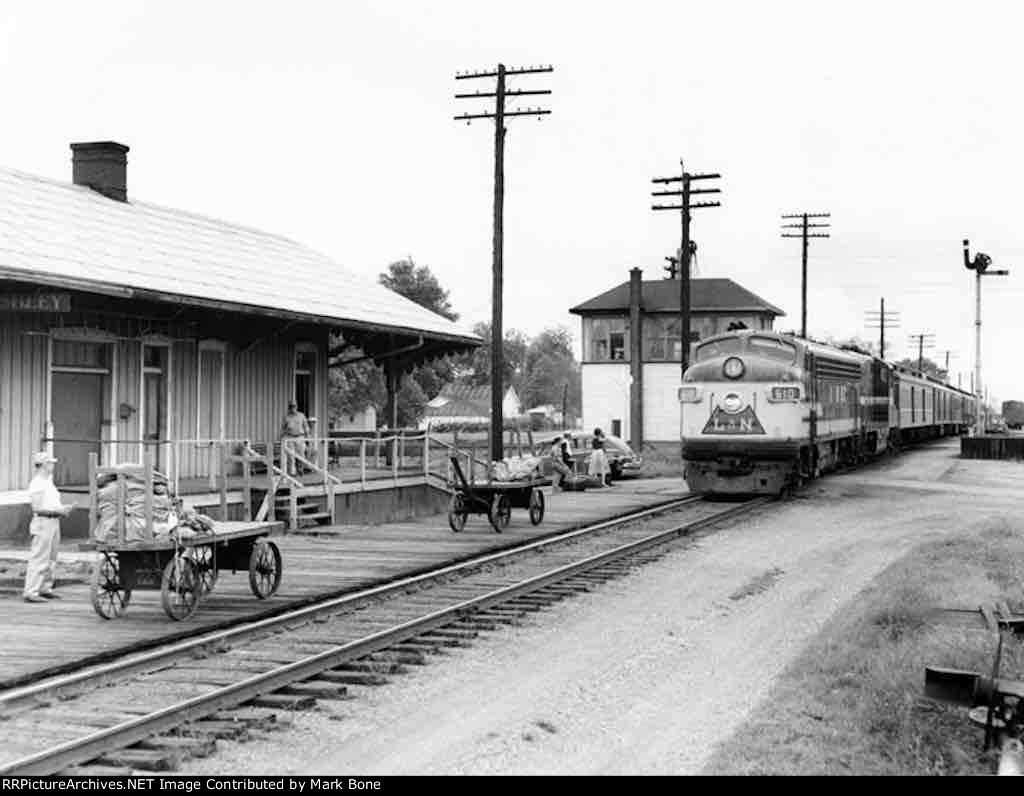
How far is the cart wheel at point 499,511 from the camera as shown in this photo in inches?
749

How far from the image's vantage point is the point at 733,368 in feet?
82.3

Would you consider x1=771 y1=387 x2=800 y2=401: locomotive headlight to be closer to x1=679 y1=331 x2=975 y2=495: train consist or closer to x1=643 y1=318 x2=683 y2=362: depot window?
x1=679 y1=331 x2=975 y2=495: train consist

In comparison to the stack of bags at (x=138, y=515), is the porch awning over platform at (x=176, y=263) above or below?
above

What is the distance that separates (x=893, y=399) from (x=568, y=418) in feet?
324

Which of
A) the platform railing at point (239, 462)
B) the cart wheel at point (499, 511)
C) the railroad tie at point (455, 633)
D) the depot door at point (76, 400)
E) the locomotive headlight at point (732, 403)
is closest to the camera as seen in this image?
the railroad tie at point (455, 633)

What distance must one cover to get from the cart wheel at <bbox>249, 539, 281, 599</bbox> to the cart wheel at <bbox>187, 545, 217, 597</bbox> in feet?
1.22

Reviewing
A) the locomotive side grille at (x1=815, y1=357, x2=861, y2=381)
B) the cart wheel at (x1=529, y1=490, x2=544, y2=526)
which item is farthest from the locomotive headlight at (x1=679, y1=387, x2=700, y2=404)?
the cart wheel at (x1=529, y1=490, x2=544, y2=526)

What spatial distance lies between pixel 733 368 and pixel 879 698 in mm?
17392

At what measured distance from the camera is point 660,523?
20.9 metres

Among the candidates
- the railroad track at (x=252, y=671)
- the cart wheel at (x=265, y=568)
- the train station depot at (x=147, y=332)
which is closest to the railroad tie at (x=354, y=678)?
the railroad track at (x=252, y=671)

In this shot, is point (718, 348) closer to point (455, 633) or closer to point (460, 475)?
point (460, 475)

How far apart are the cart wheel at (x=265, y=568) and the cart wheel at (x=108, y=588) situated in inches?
48.8

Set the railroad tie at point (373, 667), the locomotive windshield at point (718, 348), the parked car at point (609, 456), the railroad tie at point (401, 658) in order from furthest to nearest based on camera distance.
A: the parked car at point (609, 456) < the locomotive windshield at point (718, 348) < the railroad tie at point (401, 658) < the railroad tie at point (373, 667)

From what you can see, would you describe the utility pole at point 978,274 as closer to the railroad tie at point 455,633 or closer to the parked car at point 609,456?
the parked car at point 609,456
